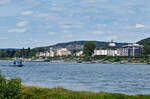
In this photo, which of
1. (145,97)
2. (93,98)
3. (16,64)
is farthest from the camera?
(16,64)

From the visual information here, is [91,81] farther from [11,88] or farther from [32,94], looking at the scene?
[11,88]

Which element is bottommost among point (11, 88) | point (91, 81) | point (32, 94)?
point (91, 81)

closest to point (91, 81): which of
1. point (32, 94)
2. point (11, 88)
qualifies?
point (32, 94)

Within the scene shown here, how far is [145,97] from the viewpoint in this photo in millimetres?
28172

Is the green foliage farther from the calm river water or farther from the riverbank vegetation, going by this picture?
the calm river water

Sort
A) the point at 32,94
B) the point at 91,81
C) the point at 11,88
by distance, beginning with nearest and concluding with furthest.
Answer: the point at 11,88 < the point at 32,94 < the point at 91,81

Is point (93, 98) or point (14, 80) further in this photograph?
point (93, 98)

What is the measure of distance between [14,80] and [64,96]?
7.59 m

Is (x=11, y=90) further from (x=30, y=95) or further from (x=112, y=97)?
(x=112, y=97)

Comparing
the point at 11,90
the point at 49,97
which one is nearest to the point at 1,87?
the point at 11,90

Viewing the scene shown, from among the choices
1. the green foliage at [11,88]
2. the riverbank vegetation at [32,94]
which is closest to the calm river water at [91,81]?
the riverbank vegetation at [32,94]

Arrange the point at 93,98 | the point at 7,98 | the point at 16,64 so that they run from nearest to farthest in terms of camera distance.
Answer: the point at 7,98 < the point at 93,98 < the point at 16,64

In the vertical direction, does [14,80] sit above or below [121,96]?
above

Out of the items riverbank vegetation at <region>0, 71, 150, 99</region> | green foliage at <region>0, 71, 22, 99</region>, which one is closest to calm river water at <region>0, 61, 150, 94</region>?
riverbank vegetation at <region>0, 71, 150, 99</region>
